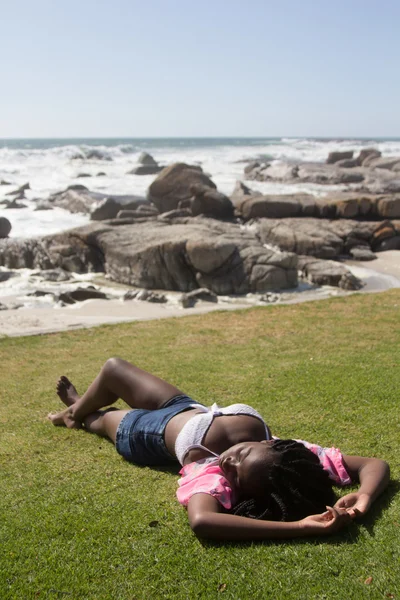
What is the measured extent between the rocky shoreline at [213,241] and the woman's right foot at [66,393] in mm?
8142

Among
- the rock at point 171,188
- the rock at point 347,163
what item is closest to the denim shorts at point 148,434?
the rock at point 171,188

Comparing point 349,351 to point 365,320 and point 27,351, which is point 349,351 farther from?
point 27,351

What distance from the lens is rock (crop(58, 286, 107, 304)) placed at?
13.3 meters

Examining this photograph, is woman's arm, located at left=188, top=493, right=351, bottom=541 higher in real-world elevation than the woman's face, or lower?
lower

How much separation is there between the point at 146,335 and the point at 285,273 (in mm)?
6637

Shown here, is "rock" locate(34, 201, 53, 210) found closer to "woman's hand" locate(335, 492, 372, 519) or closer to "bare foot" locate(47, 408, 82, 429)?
"bare foot" locate(47, 408, 82, 429)

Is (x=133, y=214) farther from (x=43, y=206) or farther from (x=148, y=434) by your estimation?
(x=148, y=434)

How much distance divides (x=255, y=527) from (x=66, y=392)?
108 inches

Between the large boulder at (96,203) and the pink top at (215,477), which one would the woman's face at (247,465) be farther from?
the large boulder at (96,203)

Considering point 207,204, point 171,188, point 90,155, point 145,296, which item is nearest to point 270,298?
point 145,296

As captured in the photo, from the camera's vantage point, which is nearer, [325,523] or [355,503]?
A: [325,523]

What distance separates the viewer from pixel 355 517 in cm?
343

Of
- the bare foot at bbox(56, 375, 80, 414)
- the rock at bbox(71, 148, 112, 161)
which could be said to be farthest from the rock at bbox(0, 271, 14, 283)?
the rock at bbox(71, 148, 112, 161)

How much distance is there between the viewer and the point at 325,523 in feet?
10.8
